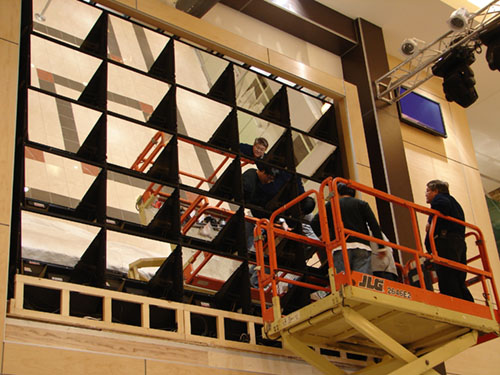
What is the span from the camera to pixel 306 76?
10977mm

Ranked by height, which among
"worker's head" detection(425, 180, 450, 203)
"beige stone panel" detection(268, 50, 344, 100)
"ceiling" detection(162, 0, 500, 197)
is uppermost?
"ceiling" detection(162, 0, 500, 197)

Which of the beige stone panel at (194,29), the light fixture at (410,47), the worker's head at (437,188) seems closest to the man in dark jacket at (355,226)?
the worker's head at (437,188)

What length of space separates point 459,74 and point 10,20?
7078 mm

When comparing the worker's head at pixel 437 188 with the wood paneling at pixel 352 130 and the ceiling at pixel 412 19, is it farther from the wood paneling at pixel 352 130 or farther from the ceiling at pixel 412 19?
the ceiling at pixel 412 19

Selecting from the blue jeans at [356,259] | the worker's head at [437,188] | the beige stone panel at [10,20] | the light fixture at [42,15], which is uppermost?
the light fixture at [42,15]

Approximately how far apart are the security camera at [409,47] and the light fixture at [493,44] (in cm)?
167

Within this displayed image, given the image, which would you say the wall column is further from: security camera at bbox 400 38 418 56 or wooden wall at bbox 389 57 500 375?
security camera at bbox 400 38 418 56

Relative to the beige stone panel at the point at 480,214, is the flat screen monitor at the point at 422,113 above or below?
above

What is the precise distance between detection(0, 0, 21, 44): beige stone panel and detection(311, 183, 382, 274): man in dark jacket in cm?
406

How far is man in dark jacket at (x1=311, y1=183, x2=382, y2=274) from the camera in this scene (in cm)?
777

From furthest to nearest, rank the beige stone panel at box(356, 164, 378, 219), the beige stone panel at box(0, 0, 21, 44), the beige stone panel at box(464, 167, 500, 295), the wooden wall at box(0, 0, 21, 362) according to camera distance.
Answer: the beige stone panel at box(464, 167, 500, 295) < the beige stone panel at box(356, 164, 378, 219) < the beige stone panel at box(0, 0, 21, 44) < the wooden wall at box(0, 0, 21, 362)

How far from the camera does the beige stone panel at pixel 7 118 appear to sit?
703 centimetres

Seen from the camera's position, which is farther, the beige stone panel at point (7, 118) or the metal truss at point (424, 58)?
the metal truss at point (424, 58)

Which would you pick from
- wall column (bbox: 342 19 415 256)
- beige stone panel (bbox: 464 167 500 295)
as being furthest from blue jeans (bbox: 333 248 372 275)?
beige stone panel (bbox: 464 167 500 295)
